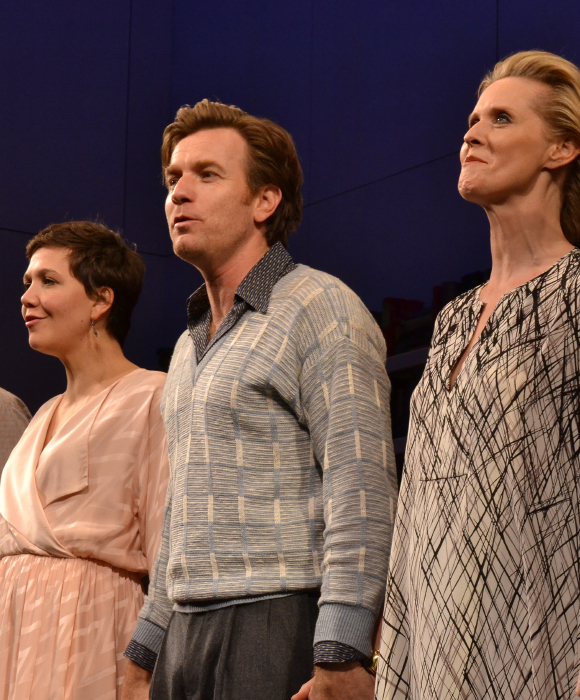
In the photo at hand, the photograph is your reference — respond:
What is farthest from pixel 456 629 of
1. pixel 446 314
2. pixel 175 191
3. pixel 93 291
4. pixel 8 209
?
pixel 8 209

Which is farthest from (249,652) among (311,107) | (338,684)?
(311,107)

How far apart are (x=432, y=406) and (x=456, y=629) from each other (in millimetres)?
356

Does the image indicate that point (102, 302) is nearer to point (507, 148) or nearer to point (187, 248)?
point (187, 248)

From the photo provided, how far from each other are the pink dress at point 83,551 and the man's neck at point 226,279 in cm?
51

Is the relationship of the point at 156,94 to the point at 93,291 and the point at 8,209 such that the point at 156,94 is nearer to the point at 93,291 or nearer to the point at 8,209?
the point at 8,209

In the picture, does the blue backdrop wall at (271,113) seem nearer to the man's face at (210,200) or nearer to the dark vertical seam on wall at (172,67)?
the dark vertical seam on wall at (172,67)

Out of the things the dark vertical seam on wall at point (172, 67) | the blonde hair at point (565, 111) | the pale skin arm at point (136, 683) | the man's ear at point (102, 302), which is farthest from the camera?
the dark vertical seam on wall at point (172, 67)

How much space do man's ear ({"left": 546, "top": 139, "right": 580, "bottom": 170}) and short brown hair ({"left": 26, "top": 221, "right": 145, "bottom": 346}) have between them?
1.46m

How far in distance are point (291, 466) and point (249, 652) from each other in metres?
0.31

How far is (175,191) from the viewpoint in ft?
7.11

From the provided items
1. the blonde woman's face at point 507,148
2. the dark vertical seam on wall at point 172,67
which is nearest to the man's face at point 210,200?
the blonde woman's face at point 507,148

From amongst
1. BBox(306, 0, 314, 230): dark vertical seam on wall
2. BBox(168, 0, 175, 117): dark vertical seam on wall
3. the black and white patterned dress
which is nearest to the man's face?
the black and white patterned dress

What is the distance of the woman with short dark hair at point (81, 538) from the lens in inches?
97.8

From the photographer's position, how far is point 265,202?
220 centimetres
